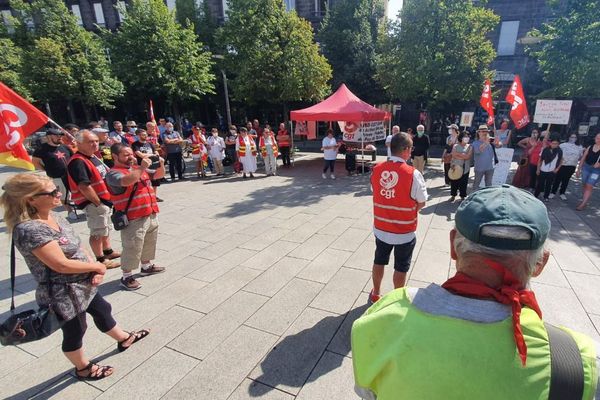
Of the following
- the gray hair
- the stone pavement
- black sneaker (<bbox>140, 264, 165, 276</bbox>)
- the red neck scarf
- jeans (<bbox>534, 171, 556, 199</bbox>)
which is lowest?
the stone pavement

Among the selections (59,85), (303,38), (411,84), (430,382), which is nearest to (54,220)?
(430,382)

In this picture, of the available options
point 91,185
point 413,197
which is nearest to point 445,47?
point 413,197

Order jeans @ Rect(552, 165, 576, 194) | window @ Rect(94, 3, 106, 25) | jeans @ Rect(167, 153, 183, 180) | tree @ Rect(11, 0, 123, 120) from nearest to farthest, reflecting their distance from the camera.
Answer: jeans @ Rect(552, 165, 576, 194) → jeans @ Rect(167, 153, 183, 180) → tree @ Rect(11, 0, 123, 120) → window @ Rect(94, 3, 106, 25)

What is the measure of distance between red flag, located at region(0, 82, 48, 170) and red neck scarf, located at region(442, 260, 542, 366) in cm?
444

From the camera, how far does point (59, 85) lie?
16.7 meters

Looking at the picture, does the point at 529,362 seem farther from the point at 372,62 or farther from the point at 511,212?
the point at 372,62

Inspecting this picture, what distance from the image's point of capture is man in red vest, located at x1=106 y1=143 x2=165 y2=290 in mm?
3457

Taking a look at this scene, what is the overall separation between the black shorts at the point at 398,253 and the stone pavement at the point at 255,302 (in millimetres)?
644

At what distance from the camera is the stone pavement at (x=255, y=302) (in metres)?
2.56

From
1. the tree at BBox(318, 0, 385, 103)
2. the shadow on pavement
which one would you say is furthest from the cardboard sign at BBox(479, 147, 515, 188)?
the tree at BBox(318, 0, 385, 103)

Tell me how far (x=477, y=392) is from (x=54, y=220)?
2777 millimetres

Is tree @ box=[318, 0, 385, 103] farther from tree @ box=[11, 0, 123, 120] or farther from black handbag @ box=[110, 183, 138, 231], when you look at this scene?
black handbag @ box=[110, 183, 138, 231]

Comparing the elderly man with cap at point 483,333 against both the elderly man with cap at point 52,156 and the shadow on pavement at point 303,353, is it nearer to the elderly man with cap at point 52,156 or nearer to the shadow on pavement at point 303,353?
the shadow on pavement at point 303,353

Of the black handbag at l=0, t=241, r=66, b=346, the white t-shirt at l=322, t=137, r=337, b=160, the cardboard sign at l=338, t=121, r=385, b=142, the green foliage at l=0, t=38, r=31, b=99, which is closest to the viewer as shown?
the black handbag at l=0, t=241, r=66, b=346
